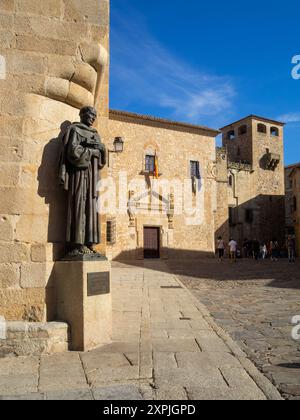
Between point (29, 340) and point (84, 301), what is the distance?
0.66 meters

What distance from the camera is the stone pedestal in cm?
405

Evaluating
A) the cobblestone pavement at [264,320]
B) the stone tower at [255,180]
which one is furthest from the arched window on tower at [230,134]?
the cobblestone pavement at [264,320]

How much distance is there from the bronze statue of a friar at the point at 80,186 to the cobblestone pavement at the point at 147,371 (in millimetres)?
1174

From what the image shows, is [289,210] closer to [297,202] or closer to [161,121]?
[297,202]

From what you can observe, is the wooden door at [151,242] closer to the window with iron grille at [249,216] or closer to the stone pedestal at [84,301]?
the window with iron grille at [249,216]

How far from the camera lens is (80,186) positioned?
4418mm

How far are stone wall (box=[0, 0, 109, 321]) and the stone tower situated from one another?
99.1ft

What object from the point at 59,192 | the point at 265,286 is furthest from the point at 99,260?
the point at 265,286

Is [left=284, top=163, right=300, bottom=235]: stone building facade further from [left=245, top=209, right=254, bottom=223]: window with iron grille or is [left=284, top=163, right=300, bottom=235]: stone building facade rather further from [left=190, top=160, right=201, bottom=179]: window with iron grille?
[left=190, top=160, right=201, bottom=179]: window with iron grille

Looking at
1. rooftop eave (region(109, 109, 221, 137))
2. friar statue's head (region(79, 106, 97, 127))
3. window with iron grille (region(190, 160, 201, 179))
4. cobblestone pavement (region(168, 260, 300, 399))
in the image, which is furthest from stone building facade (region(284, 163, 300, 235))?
friar statue's head (region(79, 106, 97, 127))

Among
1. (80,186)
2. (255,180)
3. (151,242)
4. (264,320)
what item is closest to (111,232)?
(151,242)

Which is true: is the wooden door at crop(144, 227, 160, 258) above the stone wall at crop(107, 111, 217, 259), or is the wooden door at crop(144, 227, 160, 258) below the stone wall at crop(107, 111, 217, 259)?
below

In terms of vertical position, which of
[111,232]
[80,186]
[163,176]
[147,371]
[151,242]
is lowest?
[147,371]

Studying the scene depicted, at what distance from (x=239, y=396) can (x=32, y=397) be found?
5.02 feet
